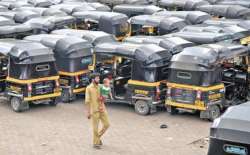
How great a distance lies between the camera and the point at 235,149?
8078mm

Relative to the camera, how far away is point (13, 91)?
1725 centimetres

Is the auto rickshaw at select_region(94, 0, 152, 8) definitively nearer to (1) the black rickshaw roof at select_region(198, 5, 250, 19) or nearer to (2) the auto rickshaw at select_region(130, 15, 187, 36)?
(1) the black rickshaw roof at select_region(198, 5, 250, 19)

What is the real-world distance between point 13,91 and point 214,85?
6087mm

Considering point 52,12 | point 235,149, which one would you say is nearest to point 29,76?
point 52,12

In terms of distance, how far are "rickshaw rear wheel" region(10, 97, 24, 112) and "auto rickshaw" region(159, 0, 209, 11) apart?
14.1 metres

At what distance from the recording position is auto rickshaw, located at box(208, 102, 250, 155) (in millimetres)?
8070

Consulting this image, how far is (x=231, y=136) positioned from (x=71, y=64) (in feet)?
35.0

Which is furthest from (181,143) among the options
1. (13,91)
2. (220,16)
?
(220,16)

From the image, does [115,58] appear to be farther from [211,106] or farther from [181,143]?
[181,143]

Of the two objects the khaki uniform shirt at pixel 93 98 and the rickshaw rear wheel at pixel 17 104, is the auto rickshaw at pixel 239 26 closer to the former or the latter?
the rickshaw rear wheel at pixel 17 104

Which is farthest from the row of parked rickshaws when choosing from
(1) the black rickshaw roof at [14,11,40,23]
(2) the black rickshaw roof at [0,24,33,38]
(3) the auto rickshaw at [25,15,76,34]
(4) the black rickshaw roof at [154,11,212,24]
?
(1) the black rickshaw roof at [14,11,40,23]

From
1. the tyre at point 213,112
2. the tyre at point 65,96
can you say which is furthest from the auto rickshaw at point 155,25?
the tyre at point 213,112

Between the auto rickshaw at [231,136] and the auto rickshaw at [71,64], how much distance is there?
400 inches

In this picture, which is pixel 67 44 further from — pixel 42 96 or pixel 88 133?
pixel 88 133
